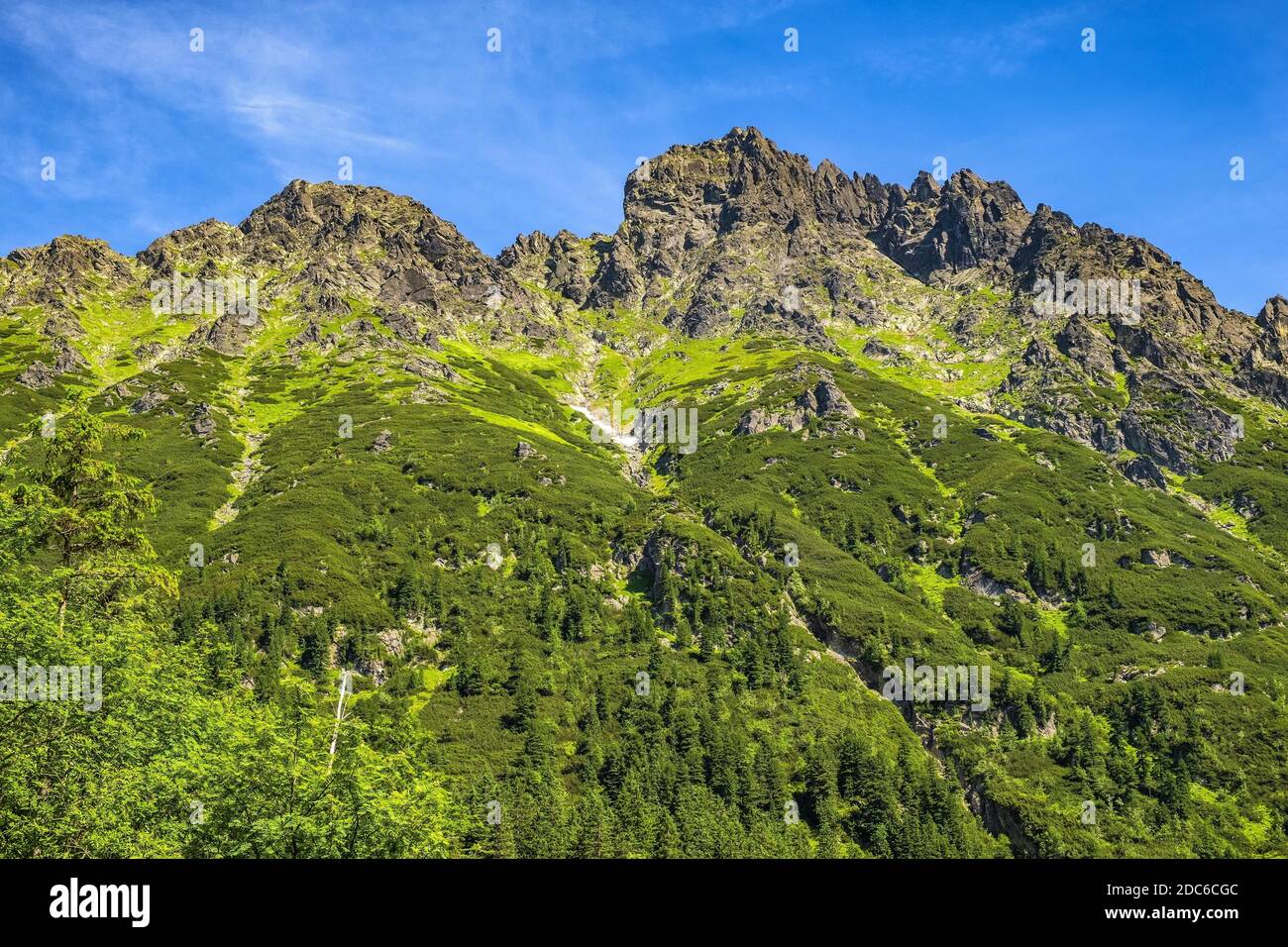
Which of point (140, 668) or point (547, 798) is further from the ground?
point (140, 668)

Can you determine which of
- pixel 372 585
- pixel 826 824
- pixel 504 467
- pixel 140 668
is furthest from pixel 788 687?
pixel 140 668

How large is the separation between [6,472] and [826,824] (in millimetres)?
87263

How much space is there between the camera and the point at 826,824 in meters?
98.1

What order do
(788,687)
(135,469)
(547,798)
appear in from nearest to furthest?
1. (547,798)
2. (788,687)
3. (135,469)
